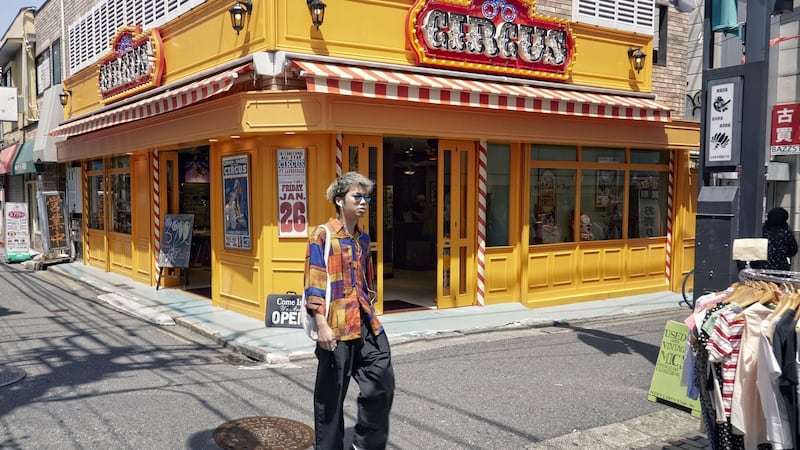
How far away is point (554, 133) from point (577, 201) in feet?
4.62

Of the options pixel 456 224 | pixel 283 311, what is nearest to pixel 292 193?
pixel 283 311

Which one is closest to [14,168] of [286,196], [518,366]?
[286,196]

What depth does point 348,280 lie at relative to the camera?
4.15 metres

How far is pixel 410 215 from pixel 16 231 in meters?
10.7

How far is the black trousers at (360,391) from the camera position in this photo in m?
4.08

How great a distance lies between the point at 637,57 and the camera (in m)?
11.7

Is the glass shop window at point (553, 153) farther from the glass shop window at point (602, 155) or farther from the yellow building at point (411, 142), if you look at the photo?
the glass shop window at point (602, 155)

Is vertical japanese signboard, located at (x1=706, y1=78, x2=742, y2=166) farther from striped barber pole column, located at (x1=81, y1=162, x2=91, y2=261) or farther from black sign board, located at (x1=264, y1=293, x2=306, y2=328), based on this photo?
striped barber pole column, located at (x1=81, y1=162, x2=91, y2=261)

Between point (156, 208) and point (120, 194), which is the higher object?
point (120, 194)

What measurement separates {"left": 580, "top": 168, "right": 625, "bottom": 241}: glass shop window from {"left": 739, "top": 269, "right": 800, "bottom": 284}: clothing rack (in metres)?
7.24

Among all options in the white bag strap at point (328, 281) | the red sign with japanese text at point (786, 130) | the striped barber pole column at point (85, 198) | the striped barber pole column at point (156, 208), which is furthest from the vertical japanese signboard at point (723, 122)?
the striped barber pole column at point (85, 198)

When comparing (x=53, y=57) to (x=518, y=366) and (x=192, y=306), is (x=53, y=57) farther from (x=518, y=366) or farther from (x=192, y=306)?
(x=518, y=366)

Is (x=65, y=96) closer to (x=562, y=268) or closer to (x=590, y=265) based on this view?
(x=562, y=268)

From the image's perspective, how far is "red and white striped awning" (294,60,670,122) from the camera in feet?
26.3
